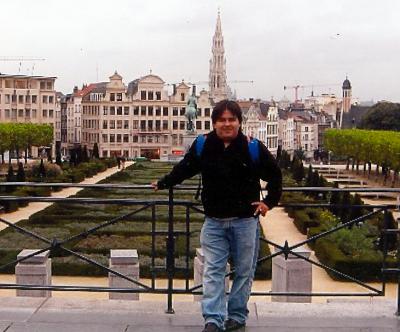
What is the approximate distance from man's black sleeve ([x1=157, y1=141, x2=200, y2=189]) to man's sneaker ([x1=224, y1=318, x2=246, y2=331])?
48.3 inches

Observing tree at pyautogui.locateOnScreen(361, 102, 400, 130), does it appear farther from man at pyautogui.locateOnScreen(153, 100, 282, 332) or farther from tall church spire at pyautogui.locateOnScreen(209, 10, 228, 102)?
man at pyautogui.locateOnScreen(153, 100, 282, 332)

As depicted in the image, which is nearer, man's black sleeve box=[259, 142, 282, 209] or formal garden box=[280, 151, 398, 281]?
man's black sleeve box=[259, 142, 282, 209]

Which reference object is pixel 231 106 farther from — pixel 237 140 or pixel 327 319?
pixel 327 319

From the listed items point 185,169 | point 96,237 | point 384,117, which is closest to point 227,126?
point 185,169

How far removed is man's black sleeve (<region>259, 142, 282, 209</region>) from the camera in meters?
5.82

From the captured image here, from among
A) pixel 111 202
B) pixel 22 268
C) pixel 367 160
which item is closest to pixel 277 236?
pixel 22 268

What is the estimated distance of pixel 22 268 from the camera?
1124cm

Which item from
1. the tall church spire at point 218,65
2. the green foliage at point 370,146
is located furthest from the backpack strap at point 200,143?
the tall church spire at point 218,65

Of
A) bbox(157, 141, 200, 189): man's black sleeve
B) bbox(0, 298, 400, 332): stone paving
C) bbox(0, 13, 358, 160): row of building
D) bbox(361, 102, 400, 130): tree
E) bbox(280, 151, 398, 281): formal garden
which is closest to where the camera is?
bbox(157, 141, 200, 189): man's black sleeve

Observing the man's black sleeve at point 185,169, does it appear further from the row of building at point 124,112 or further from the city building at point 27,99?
the city building at point 27,99

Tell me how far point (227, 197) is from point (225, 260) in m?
0.54

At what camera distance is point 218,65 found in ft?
437

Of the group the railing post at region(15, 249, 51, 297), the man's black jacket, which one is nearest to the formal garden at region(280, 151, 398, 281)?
the railing post at region(15, 249, 51, 297)

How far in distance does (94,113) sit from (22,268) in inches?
3377
